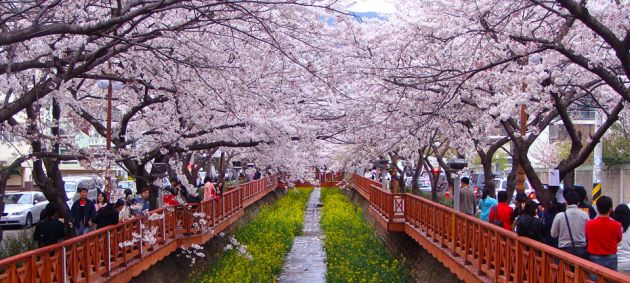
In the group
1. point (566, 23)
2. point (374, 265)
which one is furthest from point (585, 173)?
point (566, 23)

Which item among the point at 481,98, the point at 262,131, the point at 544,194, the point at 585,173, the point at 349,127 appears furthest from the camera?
the point at 585,173

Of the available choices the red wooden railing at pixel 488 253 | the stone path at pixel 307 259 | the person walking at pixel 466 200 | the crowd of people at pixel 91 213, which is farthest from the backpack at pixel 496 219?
the stone path at pixel 307 259

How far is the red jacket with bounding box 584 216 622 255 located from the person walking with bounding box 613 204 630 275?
1.37m

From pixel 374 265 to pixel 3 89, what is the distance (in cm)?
1055

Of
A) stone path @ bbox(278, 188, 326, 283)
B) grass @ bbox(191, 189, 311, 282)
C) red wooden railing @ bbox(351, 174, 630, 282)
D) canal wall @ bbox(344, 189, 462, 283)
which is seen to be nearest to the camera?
red wooden railing @ bbox(351, 174, 630, 282)

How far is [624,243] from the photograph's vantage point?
998cm

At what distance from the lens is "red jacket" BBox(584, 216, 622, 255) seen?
8438 mm

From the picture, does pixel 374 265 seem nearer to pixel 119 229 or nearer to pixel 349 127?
pixel 349 127

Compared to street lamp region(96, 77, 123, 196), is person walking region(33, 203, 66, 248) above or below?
below

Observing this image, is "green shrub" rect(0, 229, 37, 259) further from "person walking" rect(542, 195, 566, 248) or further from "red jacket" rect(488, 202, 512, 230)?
"person walking" rect(542, 195, 566, 248)

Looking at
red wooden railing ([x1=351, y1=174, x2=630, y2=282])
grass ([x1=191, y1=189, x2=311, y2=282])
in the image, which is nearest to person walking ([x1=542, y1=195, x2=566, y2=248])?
red wooden railing ([x1=351, y1=174, x2=630, y2=282])

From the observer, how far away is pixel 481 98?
14203mm

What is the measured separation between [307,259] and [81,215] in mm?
12342

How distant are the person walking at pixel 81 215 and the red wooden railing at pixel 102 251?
1138 millimetres
